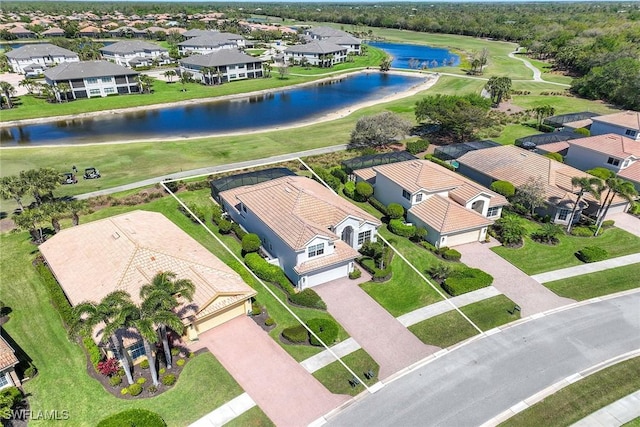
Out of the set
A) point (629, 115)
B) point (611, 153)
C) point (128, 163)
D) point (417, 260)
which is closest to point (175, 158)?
point (128, 163)

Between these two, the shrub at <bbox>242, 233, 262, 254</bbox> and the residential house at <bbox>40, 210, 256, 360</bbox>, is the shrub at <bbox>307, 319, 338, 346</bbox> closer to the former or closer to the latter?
the residential house at <bbox>40, 210, 256, 360</bbox>

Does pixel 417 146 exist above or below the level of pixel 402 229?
above

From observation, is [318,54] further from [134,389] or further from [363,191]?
[134,389]

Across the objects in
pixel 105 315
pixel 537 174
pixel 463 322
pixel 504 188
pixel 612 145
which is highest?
pixel 105 315

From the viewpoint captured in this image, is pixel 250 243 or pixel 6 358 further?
pixel 250 243

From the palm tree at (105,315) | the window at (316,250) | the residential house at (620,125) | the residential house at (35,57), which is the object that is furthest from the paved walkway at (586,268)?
the residential house at (35,57)

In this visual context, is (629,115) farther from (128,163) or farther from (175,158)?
(128,163)

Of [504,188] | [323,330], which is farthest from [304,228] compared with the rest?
[504,188]
